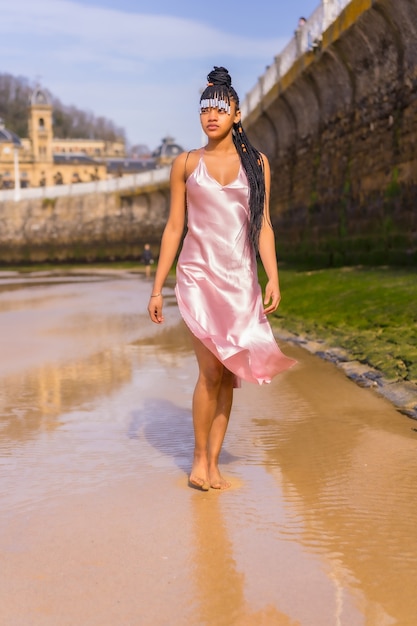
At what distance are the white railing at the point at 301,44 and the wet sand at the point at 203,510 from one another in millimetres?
11147

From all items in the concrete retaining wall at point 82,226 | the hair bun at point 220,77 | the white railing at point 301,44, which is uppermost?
the white railing at point 301,44

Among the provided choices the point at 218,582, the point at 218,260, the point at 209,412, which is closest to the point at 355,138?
the point at 218,260

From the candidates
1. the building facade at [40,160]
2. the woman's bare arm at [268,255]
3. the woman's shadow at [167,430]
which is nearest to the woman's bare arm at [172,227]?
the woman's bare arm at [268,255]

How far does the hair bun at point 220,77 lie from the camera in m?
4.16

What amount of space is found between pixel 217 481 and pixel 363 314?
5732 mm

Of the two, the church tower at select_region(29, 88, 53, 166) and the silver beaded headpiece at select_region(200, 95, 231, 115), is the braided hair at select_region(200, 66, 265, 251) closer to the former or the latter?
the silver beaded headpiece at select_region(200, 95, 231, 115)

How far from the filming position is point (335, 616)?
2559 millimetres

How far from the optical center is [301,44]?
18922 mm

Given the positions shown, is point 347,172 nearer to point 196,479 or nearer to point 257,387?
point 257,387

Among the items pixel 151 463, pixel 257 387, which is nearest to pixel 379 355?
pixel 257 387

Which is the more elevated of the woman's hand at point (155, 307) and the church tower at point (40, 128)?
the church tower at point (40, 128)

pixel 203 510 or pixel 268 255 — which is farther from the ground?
pixel 268 255

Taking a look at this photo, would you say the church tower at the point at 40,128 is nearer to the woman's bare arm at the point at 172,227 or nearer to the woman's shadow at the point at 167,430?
the woman's shadow at the point at 167,430

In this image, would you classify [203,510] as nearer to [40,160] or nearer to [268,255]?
[268,255]
